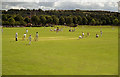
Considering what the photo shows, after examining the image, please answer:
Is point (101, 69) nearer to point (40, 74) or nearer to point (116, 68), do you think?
point (116, 68)

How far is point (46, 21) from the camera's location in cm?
13975

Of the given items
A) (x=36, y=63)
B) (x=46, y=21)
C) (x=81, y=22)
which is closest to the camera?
(x=36, y=63)

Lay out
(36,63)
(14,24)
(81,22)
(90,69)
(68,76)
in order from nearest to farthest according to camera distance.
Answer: (68,76) < (90,69) < (36,63) < (14,24) < (81,22)

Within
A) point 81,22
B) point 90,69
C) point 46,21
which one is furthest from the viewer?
point 81,22

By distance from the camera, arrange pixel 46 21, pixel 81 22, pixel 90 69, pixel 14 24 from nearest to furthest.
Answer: pixel 90 69 < pixel 14 24 < pixel 46 21 < pixel 81 22

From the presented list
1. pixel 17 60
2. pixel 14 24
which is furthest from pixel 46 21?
pixel 17 60

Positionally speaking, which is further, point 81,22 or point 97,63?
point 81,22

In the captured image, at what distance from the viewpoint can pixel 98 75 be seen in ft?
42.5

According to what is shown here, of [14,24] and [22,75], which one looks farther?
[14,24]

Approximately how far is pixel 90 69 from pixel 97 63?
219cm

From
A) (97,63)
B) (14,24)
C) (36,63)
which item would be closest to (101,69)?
(97,63)

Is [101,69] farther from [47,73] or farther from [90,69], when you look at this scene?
[47,73]

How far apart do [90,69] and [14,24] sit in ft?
346

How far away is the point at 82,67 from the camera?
14766 millimetres
